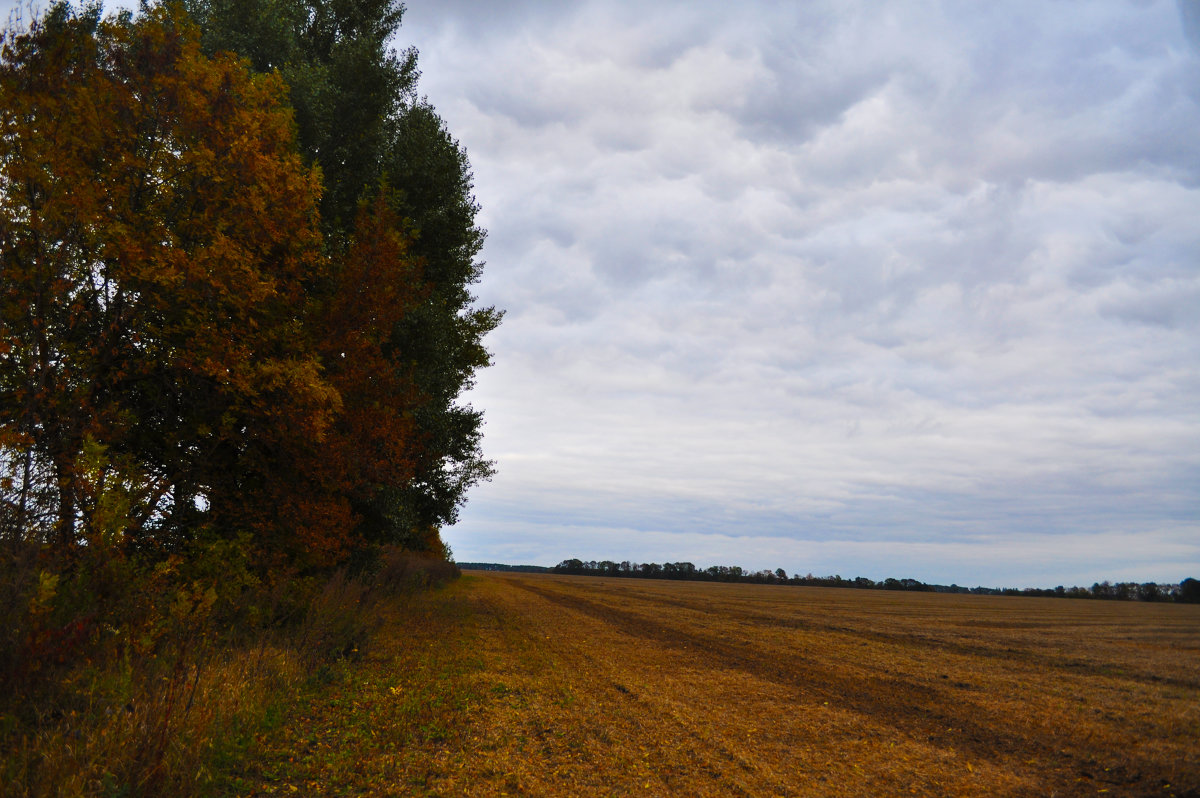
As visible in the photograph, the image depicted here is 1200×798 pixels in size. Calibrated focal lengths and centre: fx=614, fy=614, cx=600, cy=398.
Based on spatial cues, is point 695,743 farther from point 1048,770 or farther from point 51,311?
point 51,311

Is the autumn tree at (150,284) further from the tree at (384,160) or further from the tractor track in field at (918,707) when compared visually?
the tractor track in field at (918,707)

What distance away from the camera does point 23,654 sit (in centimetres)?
645

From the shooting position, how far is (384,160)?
20.3 m

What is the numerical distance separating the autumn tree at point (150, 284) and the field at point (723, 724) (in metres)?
4.62

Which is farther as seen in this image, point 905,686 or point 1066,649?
point 1066,649

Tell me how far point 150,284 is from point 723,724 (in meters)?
13.2

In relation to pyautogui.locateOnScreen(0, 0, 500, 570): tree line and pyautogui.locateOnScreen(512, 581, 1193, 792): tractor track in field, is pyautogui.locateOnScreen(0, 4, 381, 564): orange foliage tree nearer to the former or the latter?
pyautogui.locateOnScreen(0, 0, 500, 570): tree line

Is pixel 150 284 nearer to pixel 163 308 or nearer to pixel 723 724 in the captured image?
pixel 163 308


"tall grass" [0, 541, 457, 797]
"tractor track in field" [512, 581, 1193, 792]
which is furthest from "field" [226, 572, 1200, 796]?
"tall grass" [0, 541, 457, 797]

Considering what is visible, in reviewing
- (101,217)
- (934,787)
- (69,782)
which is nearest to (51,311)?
(101,217)

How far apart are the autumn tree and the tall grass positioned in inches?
40.2

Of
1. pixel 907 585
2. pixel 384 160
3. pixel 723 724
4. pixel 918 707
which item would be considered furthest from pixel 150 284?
pixel 907 585

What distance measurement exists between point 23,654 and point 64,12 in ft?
41.4

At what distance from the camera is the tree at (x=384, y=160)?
721 inches
